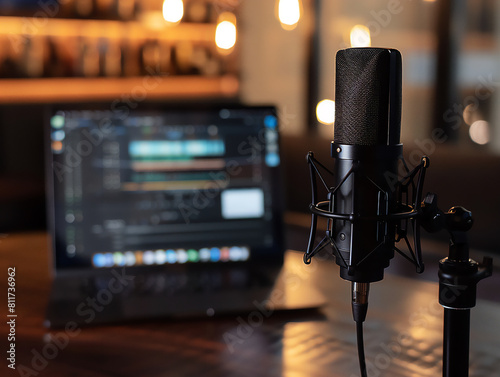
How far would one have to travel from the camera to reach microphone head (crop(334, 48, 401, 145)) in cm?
58

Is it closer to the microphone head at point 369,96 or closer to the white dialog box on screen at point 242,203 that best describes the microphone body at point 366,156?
the microphone head at point 369,96

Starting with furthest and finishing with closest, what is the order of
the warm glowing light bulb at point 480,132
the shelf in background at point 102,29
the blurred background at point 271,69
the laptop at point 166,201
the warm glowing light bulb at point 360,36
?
the shelf in background at point 102,29 → the warm glowing light bulb at point 360,36 → the warm glowing light bulb at point 480,132 → the blurred background at point 271,69 → the laptop at point 166,201

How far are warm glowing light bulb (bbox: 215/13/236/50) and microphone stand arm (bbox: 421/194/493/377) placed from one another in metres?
3.56

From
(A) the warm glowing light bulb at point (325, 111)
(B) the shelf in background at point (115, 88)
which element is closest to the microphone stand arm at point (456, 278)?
(A) the warm glowing light bulb at point (325, 111)

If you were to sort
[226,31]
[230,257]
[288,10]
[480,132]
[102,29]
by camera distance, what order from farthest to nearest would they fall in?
[226,31], [102,29], [288,10], [480,132], [230,257]

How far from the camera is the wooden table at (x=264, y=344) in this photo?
821 mm

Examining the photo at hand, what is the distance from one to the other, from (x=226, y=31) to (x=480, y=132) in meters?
1.95

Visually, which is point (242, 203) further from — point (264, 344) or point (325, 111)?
point (325, 111)

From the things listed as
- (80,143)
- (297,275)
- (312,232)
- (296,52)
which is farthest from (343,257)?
(296,52)

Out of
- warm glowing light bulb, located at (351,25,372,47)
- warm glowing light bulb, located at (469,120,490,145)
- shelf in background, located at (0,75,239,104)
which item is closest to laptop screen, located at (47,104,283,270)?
warm glowing light bulb, located at (469,120,490,145)

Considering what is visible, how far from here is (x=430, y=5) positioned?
2828 millimetres

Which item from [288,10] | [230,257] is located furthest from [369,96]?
[288,10]

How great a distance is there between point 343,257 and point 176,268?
658 mm

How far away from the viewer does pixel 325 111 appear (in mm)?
3531
